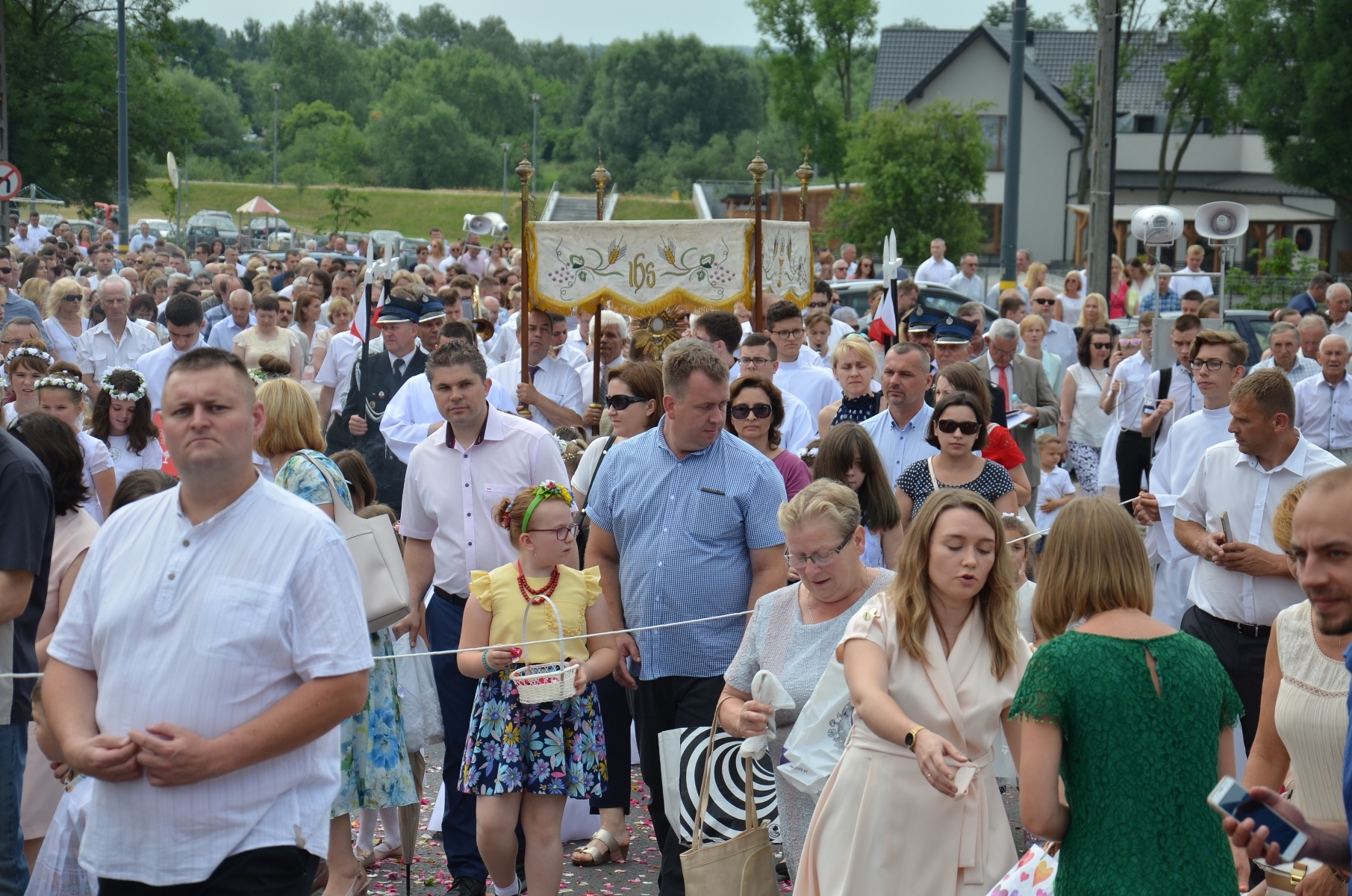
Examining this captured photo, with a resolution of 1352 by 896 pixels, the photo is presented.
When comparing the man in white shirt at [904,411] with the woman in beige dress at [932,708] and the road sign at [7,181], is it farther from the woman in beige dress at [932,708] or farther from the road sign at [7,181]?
the road sign at [7,181]

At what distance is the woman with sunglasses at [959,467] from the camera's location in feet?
21.4

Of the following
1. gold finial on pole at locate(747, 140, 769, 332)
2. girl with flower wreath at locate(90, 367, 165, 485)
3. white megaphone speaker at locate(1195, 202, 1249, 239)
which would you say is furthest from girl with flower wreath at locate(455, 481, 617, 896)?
white megaphone speaker at locate(1195, 202, 1249, 239)

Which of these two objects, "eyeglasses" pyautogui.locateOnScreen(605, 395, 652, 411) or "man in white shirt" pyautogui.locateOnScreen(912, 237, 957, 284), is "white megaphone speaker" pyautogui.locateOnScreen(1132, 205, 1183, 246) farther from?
"eyeglasses" pyautogui.locateOnScreen(605, 395, 652, 411)

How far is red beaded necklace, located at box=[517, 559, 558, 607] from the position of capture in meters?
5.51

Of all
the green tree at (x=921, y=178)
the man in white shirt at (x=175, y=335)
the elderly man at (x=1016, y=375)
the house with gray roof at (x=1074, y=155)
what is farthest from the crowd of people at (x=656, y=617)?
the house with gray roof at (x=1074, y=155)

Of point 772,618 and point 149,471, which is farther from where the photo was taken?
point 149,471

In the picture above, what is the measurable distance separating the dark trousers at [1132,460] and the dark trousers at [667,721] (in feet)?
20.0

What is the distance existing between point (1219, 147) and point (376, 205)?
4084 centimetres

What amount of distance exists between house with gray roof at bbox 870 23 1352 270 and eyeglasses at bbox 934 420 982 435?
1884 inches

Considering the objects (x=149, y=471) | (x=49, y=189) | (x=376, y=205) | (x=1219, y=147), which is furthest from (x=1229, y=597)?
(x=376, y=205)

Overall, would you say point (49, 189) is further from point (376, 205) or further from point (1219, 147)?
point (1219, 147)

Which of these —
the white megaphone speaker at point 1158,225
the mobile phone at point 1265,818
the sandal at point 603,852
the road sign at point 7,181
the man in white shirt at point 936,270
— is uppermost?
the road sign at point 7,181

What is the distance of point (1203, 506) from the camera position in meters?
6.28

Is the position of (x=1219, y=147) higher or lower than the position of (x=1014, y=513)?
higher
